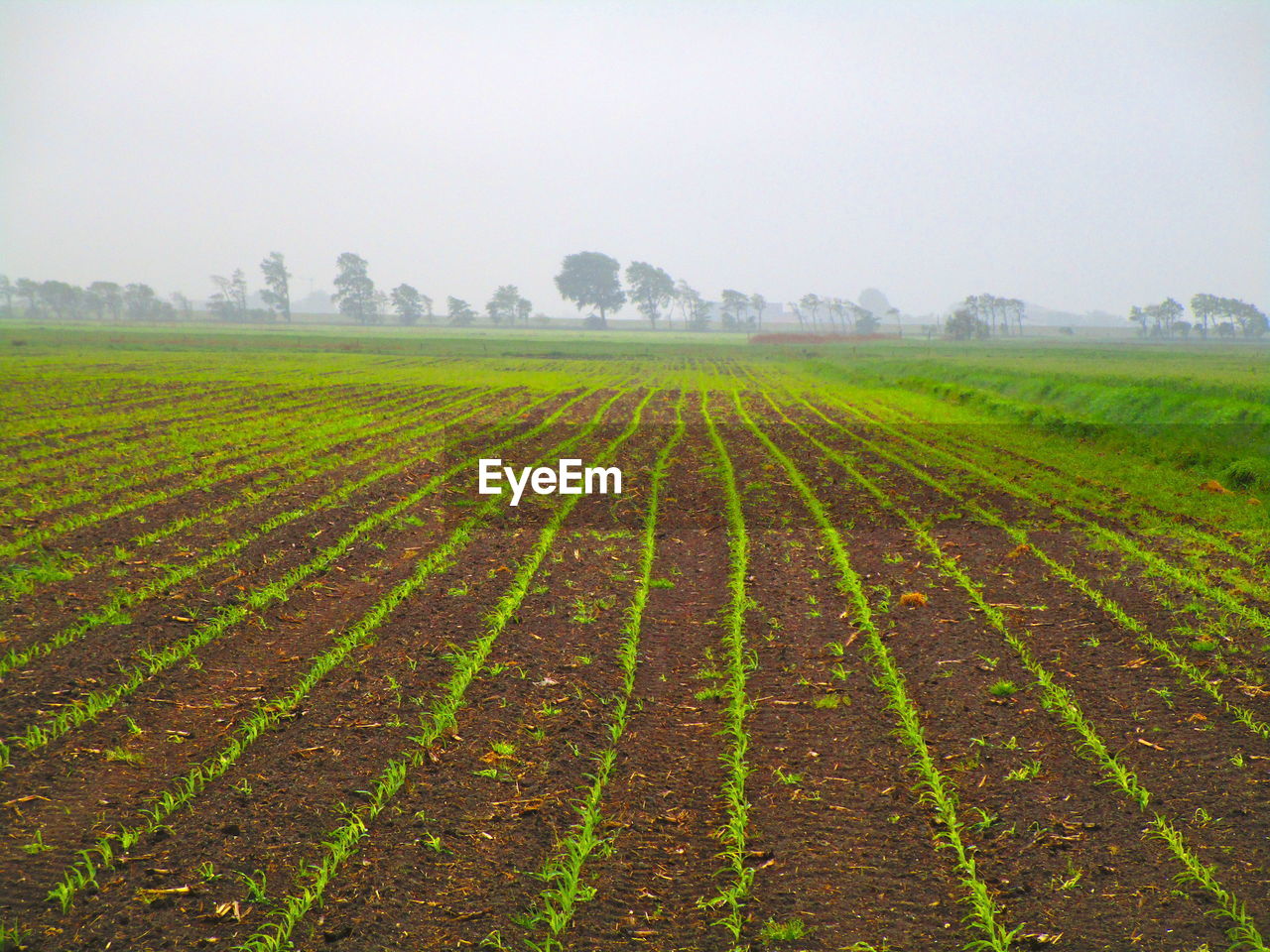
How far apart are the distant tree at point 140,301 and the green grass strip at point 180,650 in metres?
163

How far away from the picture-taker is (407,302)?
166 meters

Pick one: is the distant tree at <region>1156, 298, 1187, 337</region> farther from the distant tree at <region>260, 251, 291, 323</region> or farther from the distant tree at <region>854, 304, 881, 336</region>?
the distant tree at <region>260, 251, 291, 323</region>

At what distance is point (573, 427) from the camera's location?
19.7 m

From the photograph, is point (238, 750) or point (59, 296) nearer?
point (238, 750)

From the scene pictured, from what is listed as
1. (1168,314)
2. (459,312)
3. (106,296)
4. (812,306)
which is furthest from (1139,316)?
(106,296)

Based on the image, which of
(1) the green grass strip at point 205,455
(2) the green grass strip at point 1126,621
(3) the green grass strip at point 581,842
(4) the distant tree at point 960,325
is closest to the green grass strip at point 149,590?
A: (1) the green grass strip at point 205,455

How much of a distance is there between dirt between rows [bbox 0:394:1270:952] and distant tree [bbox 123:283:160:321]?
16551cm

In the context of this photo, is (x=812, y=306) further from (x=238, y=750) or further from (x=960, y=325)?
(x=238, y=750)

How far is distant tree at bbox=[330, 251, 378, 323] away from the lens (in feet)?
514

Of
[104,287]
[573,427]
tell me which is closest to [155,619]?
[573,427]

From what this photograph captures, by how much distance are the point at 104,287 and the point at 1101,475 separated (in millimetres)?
175537

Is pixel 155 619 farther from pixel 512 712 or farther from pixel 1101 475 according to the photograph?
pixel 1101 475

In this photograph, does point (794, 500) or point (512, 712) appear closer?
point (512, 712)

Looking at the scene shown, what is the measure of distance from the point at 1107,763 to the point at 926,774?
1209 millimetres
